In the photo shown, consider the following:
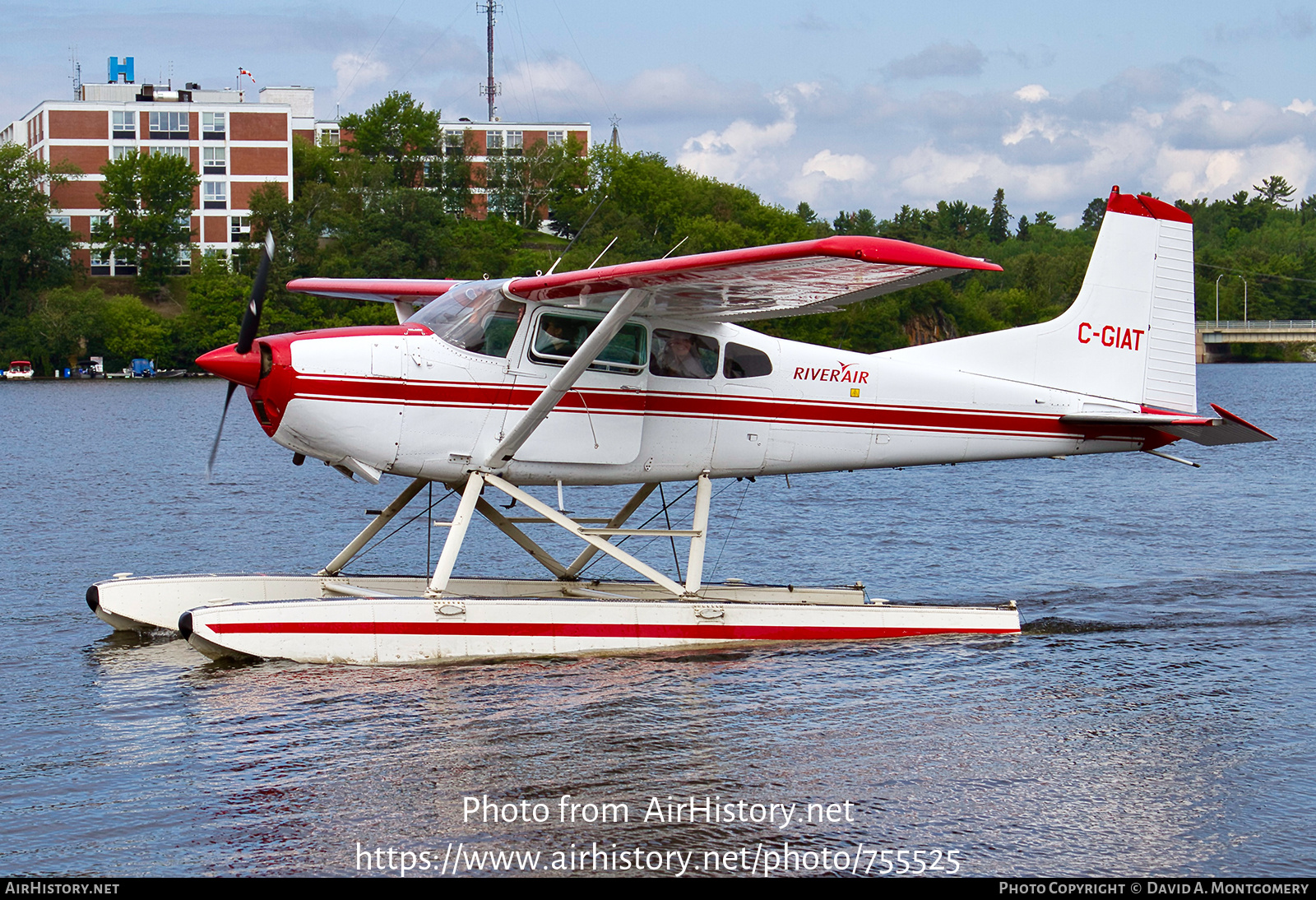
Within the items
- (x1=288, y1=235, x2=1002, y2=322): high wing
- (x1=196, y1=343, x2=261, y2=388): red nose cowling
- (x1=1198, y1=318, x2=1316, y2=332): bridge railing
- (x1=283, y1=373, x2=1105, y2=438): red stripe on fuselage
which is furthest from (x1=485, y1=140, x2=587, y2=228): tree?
(x1=196, y1=343, x2=261, y2=388): red nose cowling

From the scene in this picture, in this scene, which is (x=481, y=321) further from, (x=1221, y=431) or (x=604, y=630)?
(x=1221, y=431)

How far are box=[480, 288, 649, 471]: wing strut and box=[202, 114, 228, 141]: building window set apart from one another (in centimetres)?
8869

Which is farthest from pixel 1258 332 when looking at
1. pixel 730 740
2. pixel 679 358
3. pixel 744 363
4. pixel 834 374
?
pixel 730 740

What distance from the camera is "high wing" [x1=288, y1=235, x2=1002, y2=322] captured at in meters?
8.11

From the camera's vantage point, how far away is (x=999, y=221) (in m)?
Answer: 176

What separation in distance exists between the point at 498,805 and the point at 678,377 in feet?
14.4

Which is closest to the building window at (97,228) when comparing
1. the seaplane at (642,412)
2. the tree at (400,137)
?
the tree at (400,137)

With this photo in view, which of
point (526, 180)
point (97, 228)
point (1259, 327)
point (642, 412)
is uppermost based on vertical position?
point (526, 180)

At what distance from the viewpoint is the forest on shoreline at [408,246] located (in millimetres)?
79688

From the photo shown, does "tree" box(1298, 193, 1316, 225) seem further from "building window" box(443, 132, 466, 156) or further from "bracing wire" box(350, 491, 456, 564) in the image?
"bracing wire" box(350, 491, 456, 564)

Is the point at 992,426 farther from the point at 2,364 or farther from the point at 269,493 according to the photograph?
the point at 2,364

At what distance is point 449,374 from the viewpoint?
9.91m

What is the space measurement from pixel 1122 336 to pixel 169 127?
297 feet

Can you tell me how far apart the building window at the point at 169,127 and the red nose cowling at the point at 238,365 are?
88.8 metres
